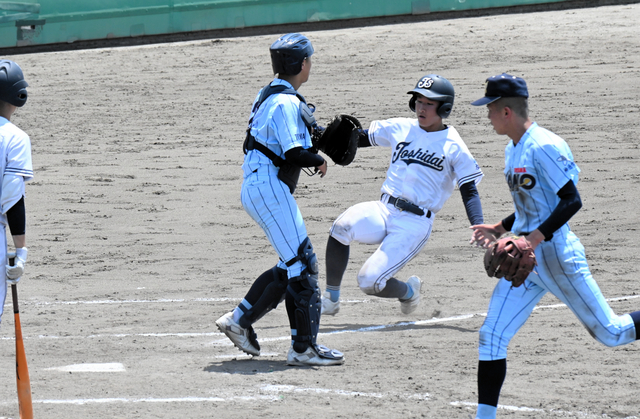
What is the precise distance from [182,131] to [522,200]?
365 inches

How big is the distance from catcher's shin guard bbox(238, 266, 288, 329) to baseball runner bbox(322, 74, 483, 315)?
86 centimetres

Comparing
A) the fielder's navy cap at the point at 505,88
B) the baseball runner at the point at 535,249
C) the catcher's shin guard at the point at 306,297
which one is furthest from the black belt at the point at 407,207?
the fielder's navy cap at the point at 505,88

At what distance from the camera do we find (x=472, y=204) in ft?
18.2

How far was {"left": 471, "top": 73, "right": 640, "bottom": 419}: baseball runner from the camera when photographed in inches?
146

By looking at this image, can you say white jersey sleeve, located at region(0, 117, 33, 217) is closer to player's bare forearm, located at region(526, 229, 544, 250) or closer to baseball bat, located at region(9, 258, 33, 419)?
baseball bat, located at region(9, 258, 33, 419)

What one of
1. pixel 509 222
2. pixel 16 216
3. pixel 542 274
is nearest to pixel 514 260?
pixel 542 274

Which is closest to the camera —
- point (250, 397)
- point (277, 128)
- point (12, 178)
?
point (12, 178)

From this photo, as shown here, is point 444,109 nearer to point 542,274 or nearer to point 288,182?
point 288,182

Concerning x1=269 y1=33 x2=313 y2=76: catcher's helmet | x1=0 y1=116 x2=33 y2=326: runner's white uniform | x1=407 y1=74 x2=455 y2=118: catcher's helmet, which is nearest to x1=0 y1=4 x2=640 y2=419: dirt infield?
x1=0 y1=116 x2=33 y2=326: runner's white uniform

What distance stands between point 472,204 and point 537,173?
1775 millimetres

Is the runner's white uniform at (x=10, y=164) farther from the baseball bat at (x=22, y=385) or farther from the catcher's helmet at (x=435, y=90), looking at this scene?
the catcher's helmet at (x=435, y=90)

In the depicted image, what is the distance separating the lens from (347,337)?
5684mm

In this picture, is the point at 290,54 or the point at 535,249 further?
the point at 290,54

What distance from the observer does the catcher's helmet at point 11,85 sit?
13.5ft
